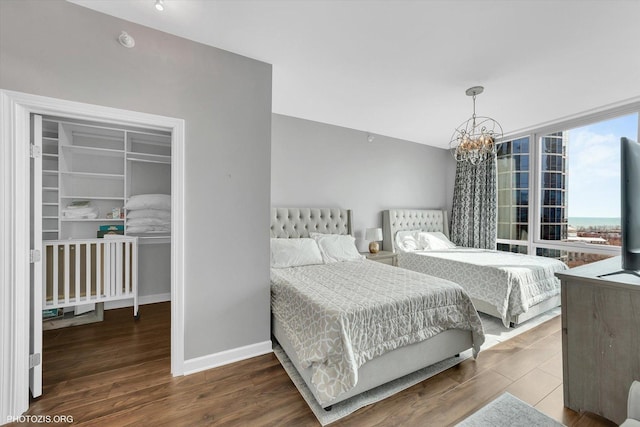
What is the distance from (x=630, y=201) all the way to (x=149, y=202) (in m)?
4.51

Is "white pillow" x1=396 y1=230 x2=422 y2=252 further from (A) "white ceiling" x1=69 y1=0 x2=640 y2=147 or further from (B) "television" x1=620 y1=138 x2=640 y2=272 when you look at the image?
(B) "television" x1=620 y1=138 x2=640 y2=272

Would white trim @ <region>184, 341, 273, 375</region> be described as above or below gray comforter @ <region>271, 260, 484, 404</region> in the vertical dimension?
below

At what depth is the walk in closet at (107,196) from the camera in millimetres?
2908

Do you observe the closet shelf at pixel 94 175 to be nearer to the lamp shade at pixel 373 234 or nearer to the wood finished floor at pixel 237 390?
the wood finished floor at pixel 237 390

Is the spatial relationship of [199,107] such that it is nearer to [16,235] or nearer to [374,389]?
[16,235]

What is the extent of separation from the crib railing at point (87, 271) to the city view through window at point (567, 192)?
5803 mm

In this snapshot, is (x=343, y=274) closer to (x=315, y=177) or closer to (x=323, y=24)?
(x=315, y=177)

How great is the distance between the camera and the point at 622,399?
1.50 m

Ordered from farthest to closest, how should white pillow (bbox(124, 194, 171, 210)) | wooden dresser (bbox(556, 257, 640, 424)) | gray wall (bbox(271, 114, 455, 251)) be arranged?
1. gray wall (bbox(271, 114, 455, 251))
2. white pillow (bbox(124, 194, 171, 210))
3. wooden dresser (bbox(556, 257, 640, 424))

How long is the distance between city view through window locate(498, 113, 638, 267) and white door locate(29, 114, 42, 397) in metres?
5.92

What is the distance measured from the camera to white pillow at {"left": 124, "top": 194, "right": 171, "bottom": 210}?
→ 3266 mm

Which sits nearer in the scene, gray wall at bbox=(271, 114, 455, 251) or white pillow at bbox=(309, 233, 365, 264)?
white pillow at bbox=(309, 233, 365, 264)

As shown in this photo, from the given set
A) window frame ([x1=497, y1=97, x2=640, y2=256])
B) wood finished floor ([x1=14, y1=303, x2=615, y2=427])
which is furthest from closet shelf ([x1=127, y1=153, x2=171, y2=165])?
window frame ([x1=497, y1=97, x2=640, y2=256])

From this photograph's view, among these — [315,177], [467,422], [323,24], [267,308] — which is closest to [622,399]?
[467,422]
